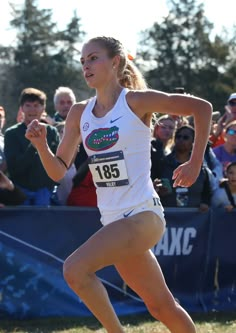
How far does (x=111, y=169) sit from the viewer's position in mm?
4523

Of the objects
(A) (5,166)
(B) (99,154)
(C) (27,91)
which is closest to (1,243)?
(A) (5,166)

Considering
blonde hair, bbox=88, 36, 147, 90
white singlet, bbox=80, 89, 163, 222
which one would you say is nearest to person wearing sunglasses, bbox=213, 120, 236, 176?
blonde hair, bbox=88, 36, 147, 90

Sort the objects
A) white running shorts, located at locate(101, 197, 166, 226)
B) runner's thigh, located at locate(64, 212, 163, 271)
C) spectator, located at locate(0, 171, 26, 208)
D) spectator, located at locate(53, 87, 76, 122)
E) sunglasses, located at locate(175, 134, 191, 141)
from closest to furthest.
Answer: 1. runner's thigh, located at locate(64, 212, 163, 271)
2. white running shorts, located at locate(101, 197, 166, 226)
3. spectator, located at locate(0, 171, 26, 208)
4. sunglasses, located at locate(175, 134, 191, 141)
5. spectator, located at locate(53, 87, 76, 122)

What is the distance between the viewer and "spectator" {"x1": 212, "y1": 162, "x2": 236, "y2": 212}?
7530 millimetres

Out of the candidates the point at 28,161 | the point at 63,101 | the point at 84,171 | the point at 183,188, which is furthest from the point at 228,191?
the point at 63,101

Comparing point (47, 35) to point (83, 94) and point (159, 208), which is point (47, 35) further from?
point (159, 208)

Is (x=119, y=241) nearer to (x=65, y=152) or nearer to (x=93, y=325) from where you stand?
(x=65, y=152)

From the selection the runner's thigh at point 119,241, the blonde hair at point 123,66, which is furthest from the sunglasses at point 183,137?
the runner's thigh at point 119,241

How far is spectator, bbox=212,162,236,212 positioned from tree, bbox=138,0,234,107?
42759 mm

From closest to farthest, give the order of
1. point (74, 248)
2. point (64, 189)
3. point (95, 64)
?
1. point (95, 64)
2. point (74, 248)
3. point (64, 189)

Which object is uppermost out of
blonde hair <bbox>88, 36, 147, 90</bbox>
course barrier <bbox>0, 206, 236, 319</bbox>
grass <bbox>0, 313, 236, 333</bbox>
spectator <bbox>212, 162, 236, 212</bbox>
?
blonde hair <bbox>88, 36, 147, 90</bbox>

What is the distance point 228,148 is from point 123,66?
3.60m

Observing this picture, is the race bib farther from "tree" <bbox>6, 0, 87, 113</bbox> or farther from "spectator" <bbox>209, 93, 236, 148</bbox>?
"tree" <bbox>6, 0, 87, 113</bbox>

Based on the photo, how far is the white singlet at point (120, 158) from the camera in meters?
4.50
